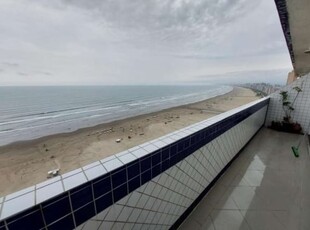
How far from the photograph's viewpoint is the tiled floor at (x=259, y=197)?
124 inches

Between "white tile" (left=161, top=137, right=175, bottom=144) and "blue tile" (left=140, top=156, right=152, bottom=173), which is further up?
"white tile" (left=161, top=137, right=175, bottom=144)

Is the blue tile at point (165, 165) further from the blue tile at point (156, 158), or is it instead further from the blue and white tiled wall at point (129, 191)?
the blue tile at point (156, 158)

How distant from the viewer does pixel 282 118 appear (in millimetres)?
8688

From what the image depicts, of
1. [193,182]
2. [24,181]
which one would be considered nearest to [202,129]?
[193,182]

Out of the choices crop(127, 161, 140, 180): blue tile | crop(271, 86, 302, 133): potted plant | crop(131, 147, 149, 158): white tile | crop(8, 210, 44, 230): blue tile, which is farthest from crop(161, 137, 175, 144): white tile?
crop(271, 86, 302, 133): potted plant

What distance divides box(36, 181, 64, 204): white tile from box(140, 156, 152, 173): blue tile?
32.4 inches

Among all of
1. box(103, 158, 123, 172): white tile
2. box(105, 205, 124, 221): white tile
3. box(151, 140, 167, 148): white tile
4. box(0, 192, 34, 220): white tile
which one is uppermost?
box(0, 192, 34, 220): white tile

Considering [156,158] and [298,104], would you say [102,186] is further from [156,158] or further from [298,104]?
[298,104]

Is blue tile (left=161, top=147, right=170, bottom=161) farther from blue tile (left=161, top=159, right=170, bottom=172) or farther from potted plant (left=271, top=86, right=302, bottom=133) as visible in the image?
potted plant (left=271, top=86, right=302, bottom=133)

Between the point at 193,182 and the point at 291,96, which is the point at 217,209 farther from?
the point at 291,96

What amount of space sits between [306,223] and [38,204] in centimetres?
426

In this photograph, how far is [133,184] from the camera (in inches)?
74.8

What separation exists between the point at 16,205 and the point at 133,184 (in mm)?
1033

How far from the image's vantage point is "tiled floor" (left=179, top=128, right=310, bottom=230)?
3.15m
